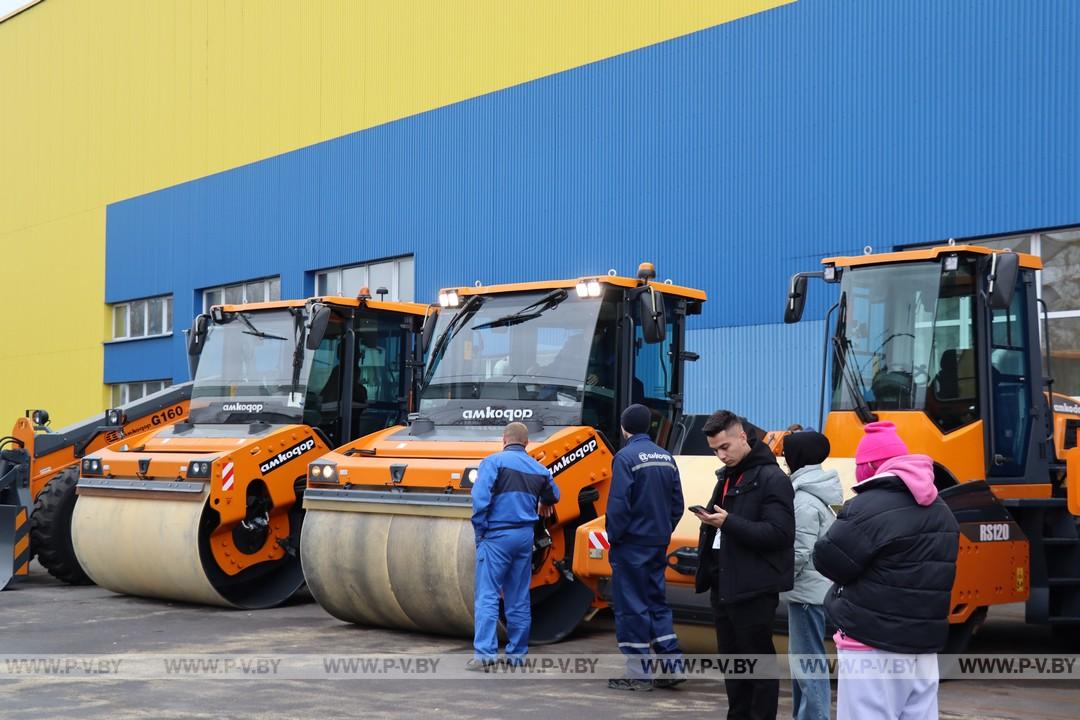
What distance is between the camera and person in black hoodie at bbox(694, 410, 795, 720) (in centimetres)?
623

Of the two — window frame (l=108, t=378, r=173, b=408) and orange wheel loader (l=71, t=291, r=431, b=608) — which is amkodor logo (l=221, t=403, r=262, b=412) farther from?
window frame (l=108, t=378, r=173, b=408)

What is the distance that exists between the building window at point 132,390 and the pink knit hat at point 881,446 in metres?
24.1

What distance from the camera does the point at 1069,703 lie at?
26.1 feet

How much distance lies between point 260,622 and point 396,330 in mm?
3424

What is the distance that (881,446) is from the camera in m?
5.12

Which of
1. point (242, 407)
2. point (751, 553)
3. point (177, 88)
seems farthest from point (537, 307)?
point (177, 88)

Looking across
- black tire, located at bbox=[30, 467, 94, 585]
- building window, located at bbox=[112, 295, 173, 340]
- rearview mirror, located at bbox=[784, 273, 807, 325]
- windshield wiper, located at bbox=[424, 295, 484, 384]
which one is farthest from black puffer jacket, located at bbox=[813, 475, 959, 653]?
building window, located at bbox=[112, 295, 173, 340]

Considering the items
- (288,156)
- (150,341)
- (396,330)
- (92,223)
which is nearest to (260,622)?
(396,330)

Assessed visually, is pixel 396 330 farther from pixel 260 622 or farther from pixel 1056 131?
pixel 1056 131

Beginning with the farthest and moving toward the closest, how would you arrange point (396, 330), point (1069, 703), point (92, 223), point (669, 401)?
point (92, 223) < point (396, 330) < point (669, 401) < point (1069, 703)

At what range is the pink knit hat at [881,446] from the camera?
5102mm

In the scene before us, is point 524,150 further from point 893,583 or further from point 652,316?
point 893,583

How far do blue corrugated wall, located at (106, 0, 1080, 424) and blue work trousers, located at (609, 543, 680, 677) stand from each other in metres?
8.04

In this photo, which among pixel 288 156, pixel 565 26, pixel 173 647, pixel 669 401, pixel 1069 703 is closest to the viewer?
pixel 1069 703
